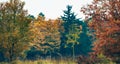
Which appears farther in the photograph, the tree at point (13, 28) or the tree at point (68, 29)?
the tree at point (68, 29)

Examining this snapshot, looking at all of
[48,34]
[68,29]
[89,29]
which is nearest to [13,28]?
[89,29]

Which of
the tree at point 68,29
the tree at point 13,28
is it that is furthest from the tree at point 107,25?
the tree at point 68,29

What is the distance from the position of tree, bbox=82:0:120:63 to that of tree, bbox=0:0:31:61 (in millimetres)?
5733

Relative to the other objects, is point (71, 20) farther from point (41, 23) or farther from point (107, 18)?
point (107, 18)

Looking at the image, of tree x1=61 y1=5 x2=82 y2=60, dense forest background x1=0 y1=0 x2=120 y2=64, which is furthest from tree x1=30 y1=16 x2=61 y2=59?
dense forest background x1=0 y1=0 x2=120 y2=64

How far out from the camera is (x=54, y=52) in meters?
58.0

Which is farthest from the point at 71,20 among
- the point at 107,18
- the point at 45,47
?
the point at 107,18

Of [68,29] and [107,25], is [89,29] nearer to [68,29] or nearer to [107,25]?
[107,25]

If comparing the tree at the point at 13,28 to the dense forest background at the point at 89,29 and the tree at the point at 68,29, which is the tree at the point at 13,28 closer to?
the dense forest background at the point at 89,29

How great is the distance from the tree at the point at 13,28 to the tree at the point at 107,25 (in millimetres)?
5733

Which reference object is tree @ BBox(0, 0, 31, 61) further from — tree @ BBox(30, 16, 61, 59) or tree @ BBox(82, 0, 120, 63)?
tree @ BBox(30, 16, 61, 59)

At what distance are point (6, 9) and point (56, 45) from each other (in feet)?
75.8

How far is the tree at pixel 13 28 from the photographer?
29.5 metres

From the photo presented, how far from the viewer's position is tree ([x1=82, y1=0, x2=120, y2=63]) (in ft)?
83.5
